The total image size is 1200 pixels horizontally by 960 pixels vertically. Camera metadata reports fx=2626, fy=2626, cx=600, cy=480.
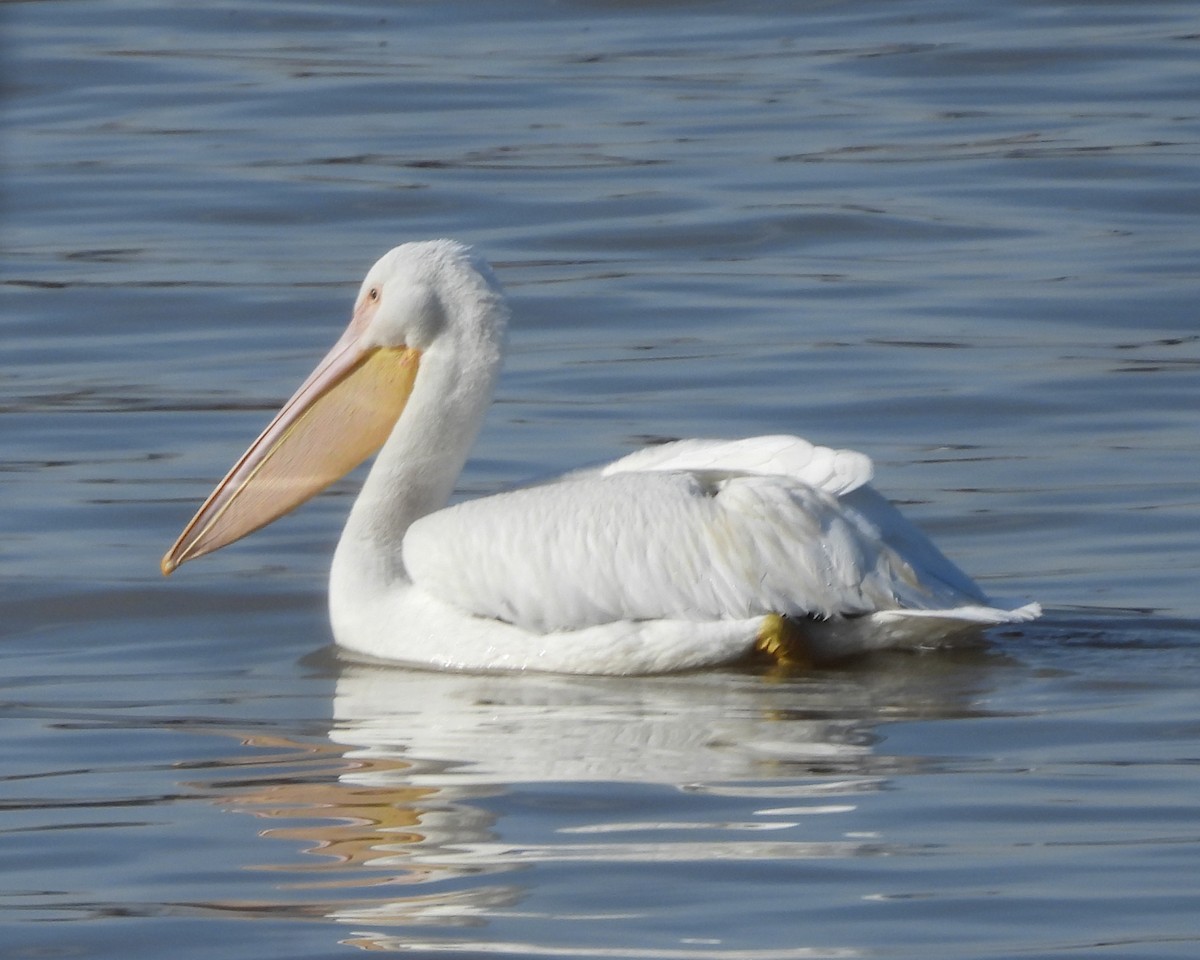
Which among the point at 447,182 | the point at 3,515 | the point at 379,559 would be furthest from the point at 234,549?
the point at 447,182

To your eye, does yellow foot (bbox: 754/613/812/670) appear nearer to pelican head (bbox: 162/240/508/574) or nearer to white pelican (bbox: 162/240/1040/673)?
white pelican (bbox: 162/240/1040/673)

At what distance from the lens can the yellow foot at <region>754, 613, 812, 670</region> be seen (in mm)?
5234

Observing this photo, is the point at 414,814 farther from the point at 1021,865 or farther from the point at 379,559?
the point at 379,559

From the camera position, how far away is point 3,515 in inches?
271

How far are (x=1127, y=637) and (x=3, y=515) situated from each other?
3.01 m

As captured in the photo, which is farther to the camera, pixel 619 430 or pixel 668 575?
pixel 619 430

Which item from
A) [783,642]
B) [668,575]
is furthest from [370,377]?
[783,642]

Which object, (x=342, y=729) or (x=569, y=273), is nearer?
(x=342, y=729)

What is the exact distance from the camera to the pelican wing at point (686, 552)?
523 centimetres

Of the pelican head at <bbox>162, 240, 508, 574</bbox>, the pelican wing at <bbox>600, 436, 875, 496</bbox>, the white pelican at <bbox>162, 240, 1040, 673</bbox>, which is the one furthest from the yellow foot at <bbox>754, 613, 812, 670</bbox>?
the pelican head at <bbox>162, 240, 508, 574</bbox>

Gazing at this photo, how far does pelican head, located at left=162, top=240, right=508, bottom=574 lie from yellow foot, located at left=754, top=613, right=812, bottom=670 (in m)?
0.95

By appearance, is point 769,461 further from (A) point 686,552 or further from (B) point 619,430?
(B) point 619,430

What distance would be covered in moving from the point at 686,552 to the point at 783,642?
27 cm

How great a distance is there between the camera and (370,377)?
→ 19.5 ft
